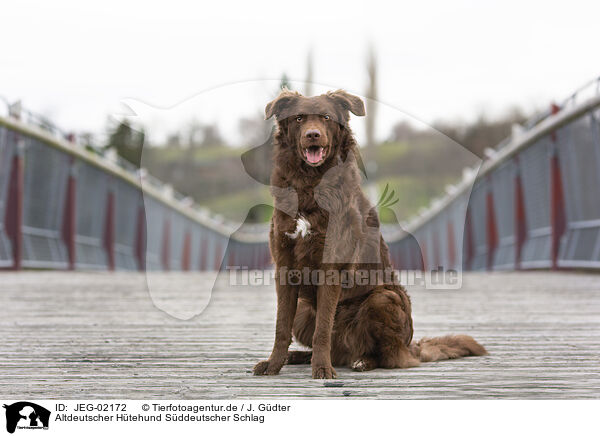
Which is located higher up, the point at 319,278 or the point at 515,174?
the point at 515,174

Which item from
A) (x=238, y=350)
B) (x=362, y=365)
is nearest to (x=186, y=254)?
(x=238, y=350)

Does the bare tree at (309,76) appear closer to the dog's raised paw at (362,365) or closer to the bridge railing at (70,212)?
the dog's raised paw at (362,365)

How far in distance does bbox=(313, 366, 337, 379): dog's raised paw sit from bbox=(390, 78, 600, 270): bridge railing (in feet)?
9.90

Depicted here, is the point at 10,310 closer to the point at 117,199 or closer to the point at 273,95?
the point at 273,95

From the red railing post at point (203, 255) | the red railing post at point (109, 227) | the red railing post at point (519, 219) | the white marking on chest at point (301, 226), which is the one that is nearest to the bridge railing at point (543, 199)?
the red railing post at point (519, 219)

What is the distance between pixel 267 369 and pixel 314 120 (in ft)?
3.83

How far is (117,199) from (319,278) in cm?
1296

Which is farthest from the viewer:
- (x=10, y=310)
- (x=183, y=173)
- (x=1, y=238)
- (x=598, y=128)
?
(x=1, y=238)

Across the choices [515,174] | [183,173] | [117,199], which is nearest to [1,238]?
[117,199]

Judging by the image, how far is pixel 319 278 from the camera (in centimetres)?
287

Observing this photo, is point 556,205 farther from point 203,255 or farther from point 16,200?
point 16,200

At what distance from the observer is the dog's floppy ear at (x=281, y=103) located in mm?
2873
